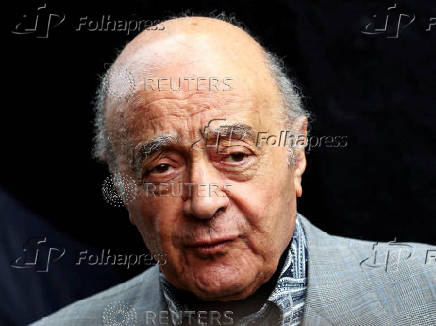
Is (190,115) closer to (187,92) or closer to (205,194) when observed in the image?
(187,92)

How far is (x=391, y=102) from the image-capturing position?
8.67 feet

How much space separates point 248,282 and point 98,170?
1232 millimetres

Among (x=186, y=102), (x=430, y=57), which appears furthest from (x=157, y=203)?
(x=430, y=57)

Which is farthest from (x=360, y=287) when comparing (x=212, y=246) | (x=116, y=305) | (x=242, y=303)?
(x=116, y=305)

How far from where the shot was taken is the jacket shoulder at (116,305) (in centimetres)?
232

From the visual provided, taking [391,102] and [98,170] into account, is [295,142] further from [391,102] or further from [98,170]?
[98,170]

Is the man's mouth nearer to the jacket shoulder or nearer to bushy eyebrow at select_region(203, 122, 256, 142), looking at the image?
bushy eyebrow at select_region(203, 122, 256, 142)

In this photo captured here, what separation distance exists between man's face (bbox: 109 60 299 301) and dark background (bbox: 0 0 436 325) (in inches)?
28.9

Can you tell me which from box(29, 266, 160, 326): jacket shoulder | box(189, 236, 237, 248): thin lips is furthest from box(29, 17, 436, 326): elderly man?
box(29, 266, 160, 326): jacket shoulder

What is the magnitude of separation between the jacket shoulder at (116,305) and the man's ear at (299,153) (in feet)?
1.84

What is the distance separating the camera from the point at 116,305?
239 centimetres

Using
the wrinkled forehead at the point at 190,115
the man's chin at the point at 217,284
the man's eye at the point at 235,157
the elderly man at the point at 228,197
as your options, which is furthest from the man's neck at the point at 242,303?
the wrinkled forehead at the point at 190,115

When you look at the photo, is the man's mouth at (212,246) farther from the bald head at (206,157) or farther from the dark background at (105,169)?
the dark background at (105,169)

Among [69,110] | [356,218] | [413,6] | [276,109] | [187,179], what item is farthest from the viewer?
[69,110]
